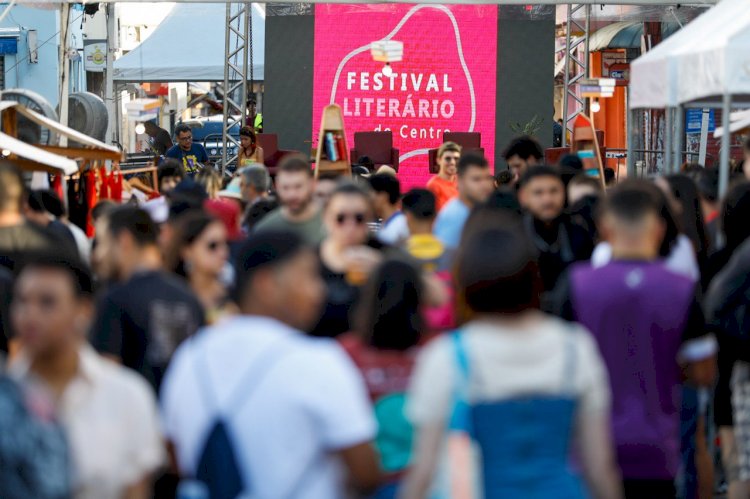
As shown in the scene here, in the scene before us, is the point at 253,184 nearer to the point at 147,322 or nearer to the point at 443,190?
the point at 443,190

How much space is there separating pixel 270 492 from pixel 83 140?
1022 centimetres

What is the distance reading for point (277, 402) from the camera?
366 centimetres

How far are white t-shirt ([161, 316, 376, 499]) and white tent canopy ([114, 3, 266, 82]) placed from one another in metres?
23.7

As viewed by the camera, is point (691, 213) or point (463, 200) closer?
point (691, 213)

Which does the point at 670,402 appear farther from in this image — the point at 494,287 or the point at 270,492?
the point at 270,492

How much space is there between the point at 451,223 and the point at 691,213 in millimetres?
1451

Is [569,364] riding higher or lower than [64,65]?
lower

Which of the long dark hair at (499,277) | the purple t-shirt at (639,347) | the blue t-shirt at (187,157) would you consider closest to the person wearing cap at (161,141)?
the blue t-shirt at (187,157)

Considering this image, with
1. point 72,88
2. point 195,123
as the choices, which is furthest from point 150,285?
point 72,88

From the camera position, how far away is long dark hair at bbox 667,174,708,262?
285 inches

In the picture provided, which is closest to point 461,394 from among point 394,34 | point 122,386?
point 122,386

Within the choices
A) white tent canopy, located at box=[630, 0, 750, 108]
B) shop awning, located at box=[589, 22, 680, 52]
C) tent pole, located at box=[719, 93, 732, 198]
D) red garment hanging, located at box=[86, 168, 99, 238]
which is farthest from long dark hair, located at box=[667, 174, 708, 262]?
shop awning, located at box=[589, 22, 680, 52]

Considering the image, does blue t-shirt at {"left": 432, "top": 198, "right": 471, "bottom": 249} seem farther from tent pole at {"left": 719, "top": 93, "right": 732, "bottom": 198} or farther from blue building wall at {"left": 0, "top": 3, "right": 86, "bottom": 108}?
blue building wall at {"left": 0, "top": 3, "right": 86, "bottom": 108}

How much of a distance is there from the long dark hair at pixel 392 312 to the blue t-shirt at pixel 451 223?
135 inches
